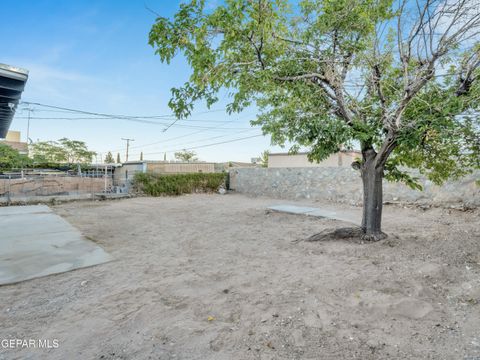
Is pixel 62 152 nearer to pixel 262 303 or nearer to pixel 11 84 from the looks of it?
pixel 11 84

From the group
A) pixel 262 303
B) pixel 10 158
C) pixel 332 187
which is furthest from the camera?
pixel 10 158

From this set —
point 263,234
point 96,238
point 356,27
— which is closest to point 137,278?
point 96,238

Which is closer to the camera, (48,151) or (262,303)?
(262,303)

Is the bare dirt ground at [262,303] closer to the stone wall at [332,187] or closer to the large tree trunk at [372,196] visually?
the large tree trunk at [372,196]

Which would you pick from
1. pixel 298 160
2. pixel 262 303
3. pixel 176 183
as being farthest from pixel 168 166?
pixel 262 303

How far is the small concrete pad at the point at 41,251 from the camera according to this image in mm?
3265

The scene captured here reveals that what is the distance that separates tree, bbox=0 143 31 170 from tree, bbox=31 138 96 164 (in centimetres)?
340

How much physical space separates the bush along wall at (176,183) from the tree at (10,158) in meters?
10.9

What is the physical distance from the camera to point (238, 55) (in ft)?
11.6

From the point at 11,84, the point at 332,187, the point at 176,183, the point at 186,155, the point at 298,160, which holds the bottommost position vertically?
the point at 176,183

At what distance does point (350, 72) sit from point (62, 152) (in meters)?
28.6

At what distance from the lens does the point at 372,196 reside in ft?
13.8

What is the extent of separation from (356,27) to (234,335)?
4390 millimetres

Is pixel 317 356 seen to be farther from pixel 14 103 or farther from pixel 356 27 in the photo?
pixel 14 103
